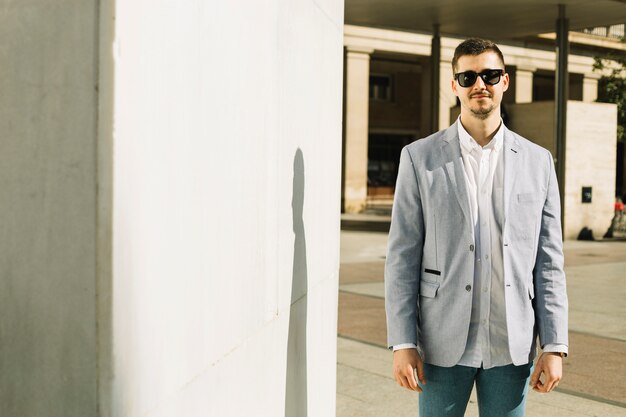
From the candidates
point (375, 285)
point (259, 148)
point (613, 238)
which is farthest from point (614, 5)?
point (259, 148)

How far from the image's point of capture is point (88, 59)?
5.26 ft

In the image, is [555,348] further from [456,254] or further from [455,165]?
[455,165]

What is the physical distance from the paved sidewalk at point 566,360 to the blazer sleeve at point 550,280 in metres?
2.48

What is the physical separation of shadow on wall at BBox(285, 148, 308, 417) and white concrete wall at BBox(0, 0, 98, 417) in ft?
5.67

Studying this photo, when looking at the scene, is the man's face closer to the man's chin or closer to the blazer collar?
the man's chin

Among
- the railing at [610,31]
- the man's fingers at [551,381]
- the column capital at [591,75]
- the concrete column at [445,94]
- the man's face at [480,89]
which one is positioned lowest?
the man's fingers at [551,381]

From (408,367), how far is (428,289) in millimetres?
306

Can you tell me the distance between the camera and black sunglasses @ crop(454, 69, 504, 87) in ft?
10.1

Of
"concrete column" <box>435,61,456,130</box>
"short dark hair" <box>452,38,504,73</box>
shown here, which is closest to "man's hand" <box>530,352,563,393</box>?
"short dark hair" <box>452,38,504,73</box>

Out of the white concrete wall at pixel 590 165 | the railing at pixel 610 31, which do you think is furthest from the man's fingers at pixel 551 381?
the railing at pixel 610 31

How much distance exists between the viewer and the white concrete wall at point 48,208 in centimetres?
161

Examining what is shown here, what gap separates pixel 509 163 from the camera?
3.09m

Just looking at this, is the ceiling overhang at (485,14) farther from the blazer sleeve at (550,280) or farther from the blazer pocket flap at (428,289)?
the blazer pocket flap at (428,289)

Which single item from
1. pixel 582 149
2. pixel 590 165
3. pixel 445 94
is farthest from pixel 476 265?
pixel 445 94
